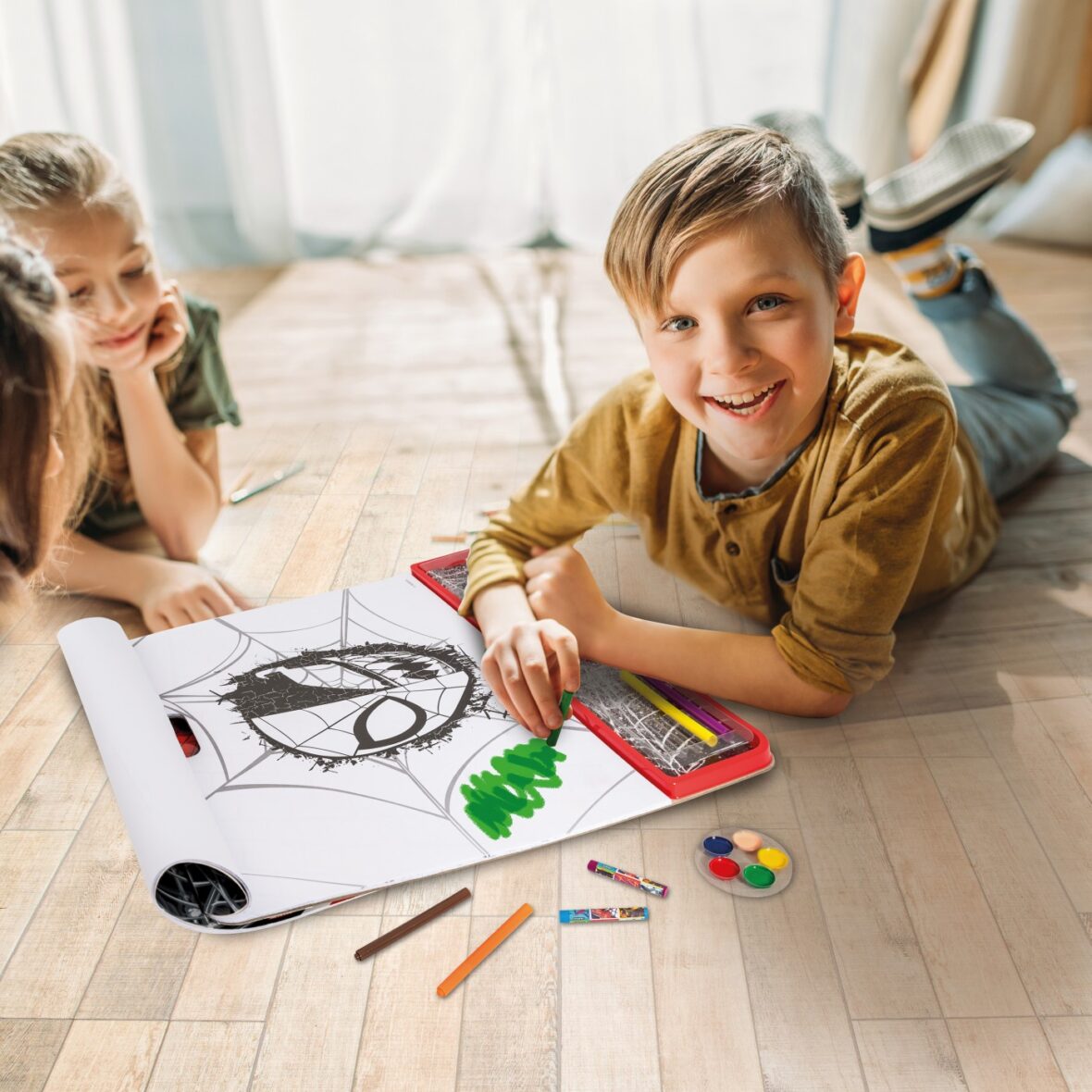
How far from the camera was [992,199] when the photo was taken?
2.73 m

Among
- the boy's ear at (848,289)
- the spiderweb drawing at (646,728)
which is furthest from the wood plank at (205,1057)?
the boy's ear at (848,289)

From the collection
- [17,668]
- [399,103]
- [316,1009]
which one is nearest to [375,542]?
[17,668]

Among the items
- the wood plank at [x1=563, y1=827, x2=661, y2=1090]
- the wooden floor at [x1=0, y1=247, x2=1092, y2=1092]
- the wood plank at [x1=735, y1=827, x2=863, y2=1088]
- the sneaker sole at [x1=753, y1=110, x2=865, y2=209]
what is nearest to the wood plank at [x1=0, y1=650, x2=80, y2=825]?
the wooden floor at [x1=0, y1=247, x2=1092, y2=1092]

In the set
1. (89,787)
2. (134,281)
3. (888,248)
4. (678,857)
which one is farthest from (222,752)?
(888,248)

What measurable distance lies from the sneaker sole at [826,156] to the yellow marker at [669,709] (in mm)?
681

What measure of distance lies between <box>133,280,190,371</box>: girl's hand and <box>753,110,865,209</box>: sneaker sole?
0.70 meters

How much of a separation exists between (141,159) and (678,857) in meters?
2.48

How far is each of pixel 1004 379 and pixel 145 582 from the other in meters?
1.06

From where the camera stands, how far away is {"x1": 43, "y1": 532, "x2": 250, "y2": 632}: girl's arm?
1061 mm

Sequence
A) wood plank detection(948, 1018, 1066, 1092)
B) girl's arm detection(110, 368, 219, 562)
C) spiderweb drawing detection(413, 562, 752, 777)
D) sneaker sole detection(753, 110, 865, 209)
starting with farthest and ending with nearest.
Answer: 1. sneaker sole detection(753, 110, 865, 209)
2. girl's arm detection(110, 368, 219, 562)
3. spiderweb drawing detection(413, 562, 752, 777)
4. wood plank detection(948, 1018, 1066, 1092)

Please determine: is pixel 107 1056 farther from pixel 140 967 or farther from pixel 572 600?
pixel 572 600

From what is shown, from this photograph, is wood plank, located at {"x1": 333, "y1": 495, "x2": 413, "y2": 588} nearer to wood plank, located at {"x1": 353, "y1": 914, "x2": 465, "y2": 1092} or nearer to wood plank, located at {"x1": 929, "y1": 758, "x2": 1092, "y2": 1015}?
wood plank, located at {"x1": 353, "y1": 914, "x2": 465, "y2": 1092}

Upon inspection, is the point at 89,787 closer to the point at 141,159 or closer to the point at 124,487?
the point at 124,487

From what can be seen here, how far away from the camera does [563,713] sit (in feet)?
2.90
